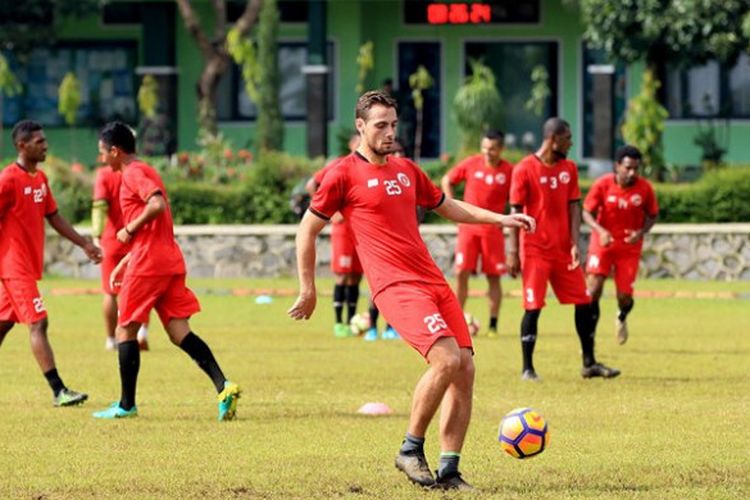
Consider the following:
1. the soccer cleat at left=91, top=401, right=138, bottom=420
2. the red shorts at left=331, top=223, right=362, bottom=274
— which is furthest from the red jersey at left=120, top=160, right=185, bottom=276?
the red shorts at left=331, top=223, right=362, bottom=274

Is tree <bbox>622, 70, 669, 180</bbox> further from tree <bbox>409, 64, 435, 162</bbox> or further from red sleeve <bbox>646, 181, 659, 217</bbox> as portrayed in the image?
red sleeve <bbox>646, 181, 659, 217</bbox>

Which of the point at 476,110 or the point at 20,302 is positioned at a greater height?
the point at 476,110

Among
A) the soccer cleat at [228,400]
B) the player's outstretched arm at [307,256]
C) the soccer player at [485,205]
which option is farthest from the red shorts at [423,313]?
the soccer player at [485,205]

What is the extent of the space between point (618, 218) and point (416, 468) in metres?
8.47

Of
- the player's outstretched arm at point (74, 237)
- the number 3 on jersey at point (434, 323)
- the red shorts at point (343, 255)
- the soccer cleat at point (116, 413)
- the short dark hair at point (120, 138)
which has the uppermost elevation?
the short dark hair at point (120, 138)

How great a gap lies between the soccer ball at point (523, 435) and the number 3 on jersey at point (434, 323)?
33.2 inches

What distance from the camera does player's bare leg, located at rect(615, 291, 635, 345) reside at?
63.7 ft

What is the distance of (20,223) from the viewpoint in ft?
49.6

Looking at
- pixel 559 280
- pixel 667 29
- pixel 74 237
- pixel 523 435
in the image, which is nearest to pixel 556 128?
→ pixel 559 280

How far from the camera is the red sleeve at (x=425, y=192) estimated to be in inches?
444

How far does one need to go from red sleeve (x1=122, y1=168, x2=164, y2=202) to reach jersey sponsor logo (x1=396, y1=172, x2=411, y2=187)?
3.46m

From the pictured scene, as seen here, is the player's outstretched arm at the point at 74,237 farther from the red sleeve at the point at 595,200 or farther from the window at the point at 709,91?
the window at the point at 709,91

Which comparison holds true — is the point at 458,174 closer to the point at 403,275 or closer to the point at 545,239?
the point at 545,239

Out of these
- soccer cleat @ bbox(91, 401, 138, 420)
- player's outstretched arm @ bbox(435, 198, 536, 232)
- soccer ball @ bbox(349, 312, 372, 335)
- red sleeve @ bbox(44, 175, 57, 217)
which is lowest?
soccer ball @ bbox(349, 312, 372, 335)
